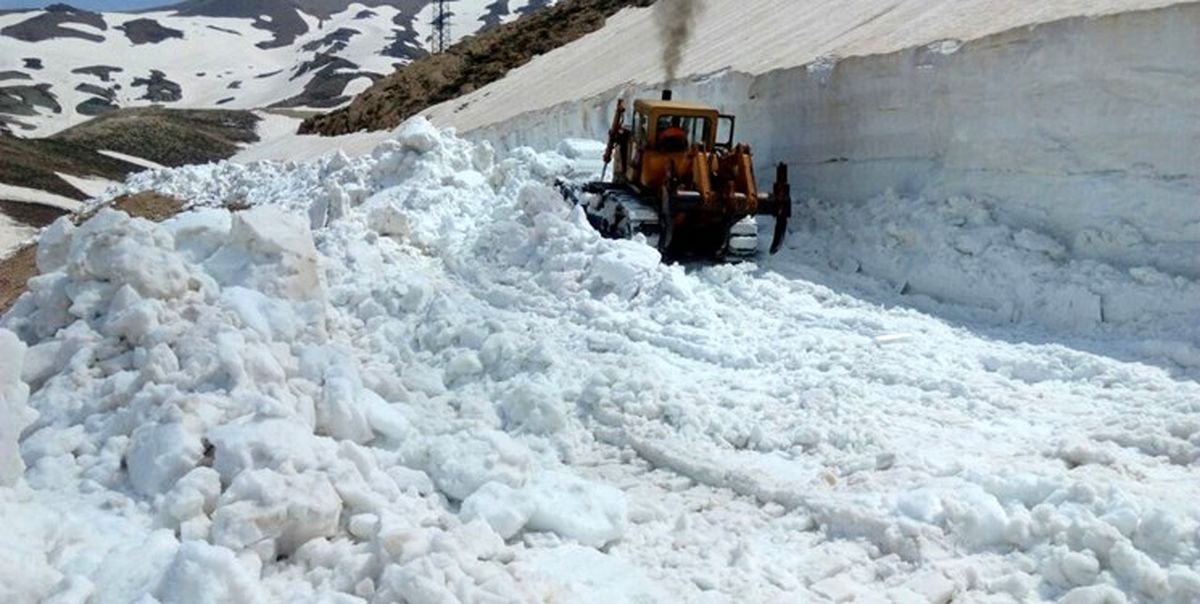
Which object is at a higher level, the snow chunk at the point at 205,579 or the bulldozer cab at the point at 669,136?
the bulldozer cab at the point at 669,136

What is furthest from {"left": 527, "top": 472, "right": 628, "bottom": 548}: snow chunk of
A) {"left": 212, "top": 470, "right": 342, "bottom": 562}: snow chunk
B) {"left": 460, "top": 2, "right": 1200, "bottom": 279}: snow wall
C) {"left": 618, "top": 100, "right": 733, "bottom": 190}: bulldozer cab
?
{"left": 618, "top": 100, "right": 733, "bottom": 190}: bulldozer cab

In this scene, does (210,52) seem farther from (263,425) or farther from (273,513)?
(273,513)

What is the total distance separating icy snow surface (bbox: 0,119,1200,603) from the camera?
14.9 feet

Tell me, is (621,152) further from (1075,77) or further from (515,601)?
(515,601)

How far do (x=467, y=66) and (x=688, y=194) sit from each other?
19.7 meters

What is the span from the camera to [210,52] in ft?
293

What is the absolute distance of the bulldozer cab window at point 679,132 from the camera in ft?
37.7

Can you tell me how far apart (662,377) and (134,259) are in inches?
142

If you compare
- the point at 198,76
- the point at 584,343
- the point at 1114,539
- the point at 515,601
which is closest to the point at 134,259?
the point at 584,343

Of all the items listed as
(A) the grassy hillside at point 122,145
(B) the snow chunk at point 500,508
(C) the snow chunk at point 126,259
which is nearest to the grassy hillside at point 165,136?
(A) the grassy hillside at point 122,145

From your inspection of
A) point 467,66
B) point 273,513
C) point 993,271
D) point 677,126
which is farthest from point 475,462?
point 467,66

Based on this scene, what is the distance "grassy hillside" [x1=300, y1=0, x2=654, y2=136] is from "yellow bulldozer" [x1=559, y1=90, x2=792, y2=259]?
15.9 metres

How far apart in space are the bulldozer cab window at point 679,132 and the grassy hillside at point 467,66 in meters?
15.9

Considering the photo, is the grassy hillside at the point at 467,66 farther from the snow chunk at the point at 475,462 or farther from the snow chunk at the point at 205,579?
the snow chunk at the point at 205,579
